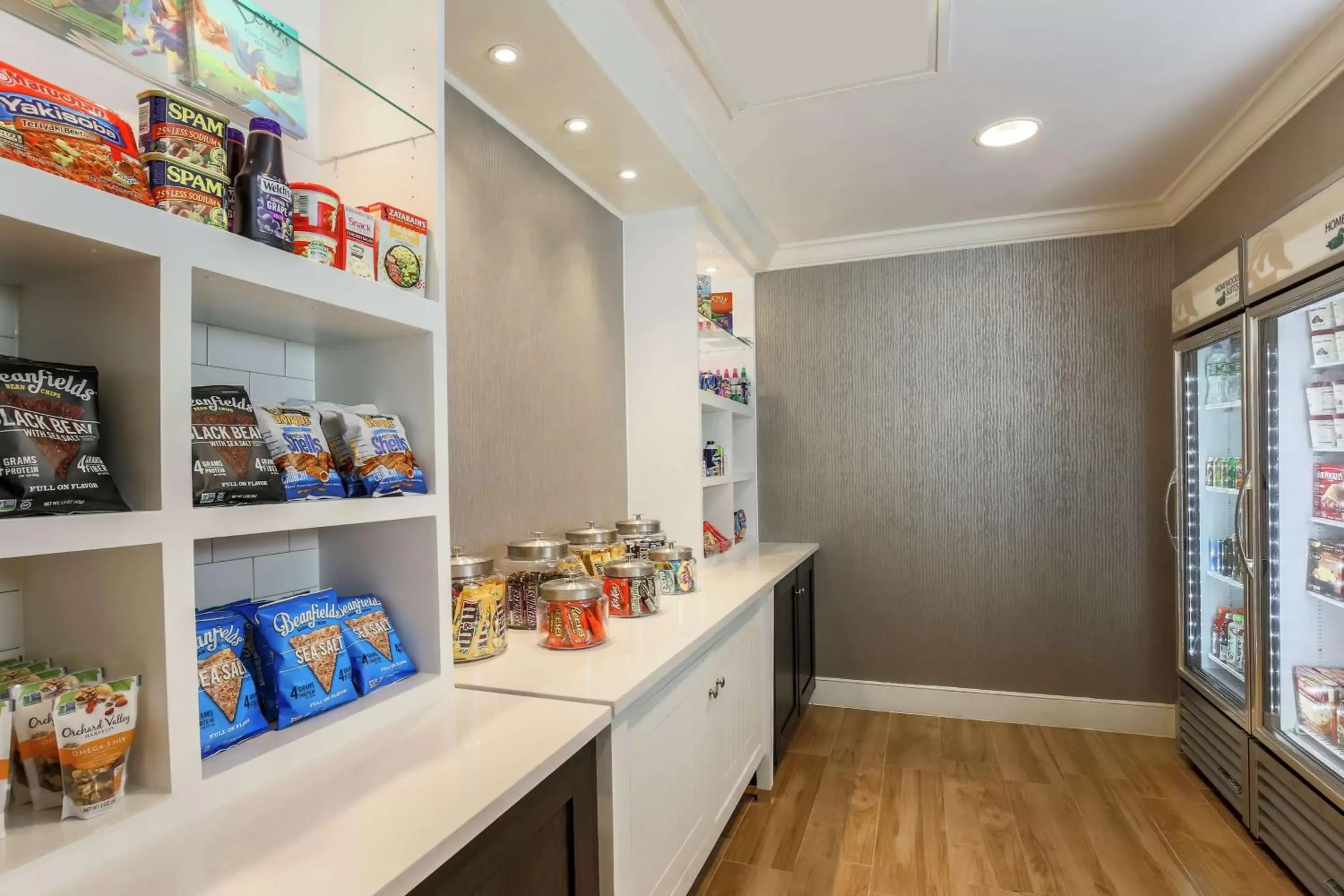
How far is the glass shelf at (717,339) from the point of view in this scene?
291cm

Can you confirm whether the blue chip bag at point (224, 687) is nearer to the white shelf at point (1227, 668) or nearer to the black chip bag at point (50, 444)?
the black chip bag at point (50, 444)

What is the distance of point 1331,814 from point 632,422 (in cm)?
233

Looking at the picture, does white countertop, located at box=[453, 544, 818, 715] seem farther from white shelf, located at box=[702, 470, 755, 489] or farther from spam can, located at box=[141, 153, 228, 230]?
spam can, located at box=[141, 153, 228, 230]

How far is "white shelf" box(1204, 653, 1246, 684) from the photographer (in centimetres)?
234

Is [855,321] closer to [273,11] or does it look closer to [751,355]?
[751,355]

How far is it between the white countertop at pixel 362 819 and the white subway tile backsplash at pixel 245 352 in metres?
0.64

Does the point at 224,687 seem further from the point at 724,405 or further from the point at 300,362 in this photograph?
the point at 724,405

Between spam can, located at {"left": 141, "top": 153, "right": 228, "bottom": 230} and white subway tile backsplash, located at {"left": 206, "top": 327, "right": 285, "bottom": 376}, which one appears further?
white subway tile backsplash, located at {"left": 206, "top": 327, "right": 285, "bottom": 376}

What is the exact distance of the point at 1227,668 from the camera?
8.11 feet

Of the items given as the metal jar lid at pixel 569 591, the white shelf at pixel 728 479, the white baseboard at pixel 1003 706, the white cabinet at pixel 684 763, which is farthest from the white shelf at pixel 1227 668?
the metal jar lid at pixel 569 591

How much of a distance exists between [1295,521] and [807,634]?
1.82 m

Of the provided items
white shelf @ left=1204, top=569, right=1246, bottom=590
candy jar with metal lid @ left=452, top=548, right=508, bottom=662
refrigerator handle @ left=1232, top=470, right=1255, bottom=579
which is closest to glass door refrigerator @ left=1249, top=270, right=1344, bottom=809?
refrigerator handle @ left=1232, top=470, right=1255, bottom=579

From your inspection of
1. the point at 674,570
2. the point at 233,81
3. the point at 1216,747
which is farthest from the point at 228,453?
the point at 1216,747

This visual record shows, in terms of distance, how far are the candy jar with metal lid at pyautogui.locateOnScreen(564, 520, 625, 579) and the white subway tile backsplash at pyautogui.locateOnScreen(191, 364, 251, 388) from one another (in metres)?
1.07
